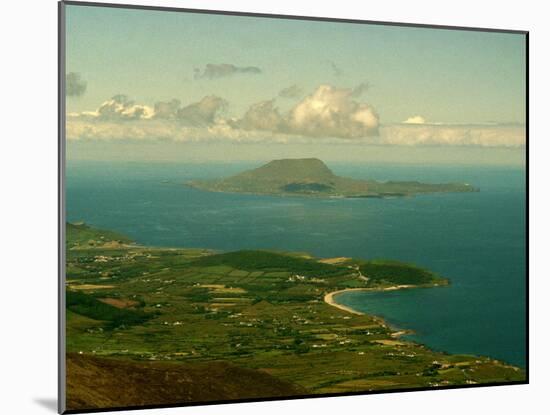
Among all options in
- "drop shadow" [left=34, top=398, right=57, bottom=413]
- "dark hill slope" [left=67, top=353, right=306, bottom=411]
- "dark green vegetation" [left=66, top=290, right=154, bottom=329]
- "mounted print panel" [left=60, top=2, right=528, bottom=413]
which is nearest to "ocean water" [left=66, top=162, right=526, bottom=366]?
"mounted print panel" [left=60, top=2, right=528, bottom=413]

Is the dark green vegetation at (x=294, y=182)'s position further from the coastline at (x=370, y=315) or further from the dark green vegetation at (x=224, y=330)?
the coastline at (x=370, y=315)

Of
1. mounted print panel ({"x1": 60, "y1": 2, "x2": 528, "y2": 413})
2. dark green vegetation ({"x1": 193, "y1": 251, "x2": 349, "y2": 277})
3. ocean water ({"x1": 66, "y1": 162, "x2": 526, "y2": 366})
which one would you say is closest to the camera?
mounted print panel ({"x1": 60, "y1": 2, "x2": 528, "y2": 413})

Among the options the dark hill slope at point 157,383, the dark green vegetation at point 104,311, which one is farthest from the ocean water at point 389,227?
the dark hill slope at point 157,383

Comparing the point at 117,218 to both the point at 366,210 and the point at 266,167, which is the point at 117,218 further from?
the point at 366,210

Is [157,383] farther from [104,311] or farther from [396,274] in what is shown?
[396,274]

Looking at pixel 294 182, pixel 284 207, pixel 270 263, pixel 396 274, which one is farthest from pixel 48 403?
pixel 396 274

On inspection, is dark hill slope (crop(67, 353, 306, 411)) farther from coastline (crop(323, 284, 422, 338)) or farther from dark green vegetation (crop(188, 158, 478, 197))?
dark green vegetation (crop(188, 158, 478, 197))

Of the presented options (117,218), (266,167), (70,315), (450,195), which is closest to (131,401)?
(70,315)
